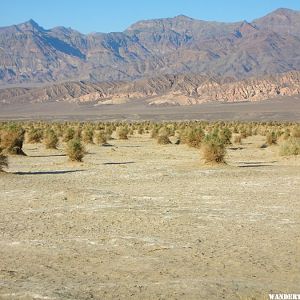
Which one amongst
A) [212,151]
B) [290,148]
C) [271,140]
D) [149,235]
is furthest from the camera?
[271,140]

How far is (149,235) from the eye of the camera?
1413 centimetres

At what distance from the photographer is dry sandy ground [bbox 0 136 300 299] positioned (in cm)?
1019

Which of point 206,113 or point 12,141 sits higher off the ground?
point 12,141

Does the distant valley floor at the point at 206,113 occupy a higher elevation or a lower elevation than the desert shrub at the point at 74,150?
lower

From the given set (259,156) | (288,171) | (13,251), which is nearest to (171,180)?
(288,171)

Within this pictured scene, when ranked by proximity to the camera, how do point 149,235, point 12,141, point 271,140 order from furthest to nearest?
point 271,140 → point 12,141 → point 149,235

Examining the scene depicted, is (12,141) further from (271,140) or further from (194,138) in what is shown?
(271,140)

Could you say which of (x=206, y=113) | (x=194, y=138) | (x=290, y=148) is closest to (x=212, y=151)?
(x=290, y=148)

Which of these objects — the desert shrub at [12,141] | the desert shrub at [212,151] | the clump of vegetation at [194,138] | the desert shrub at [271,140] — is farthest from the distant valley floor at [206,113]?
the desert shrub at [212,151]

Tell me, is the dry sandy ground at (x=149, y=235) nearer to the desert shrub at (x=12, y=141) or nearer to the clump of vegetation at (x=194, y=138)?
the desert shrub at (x=12, y=141)

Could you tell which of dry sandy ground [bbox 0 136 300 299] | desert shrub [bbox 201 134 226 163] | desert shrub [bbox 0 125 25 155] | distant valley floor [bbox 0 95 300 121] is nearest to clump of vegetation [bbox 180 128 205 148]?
desert shrub [bbox 0 125 25 155]

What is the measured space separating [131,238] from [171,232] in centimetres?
111

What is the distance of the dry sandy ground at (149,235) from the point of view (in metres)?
10.2

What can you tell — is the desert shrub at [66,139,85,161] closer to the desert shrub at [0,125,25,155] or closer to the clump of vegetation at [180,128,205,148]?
the desert shrub at [0,125,25,155]
